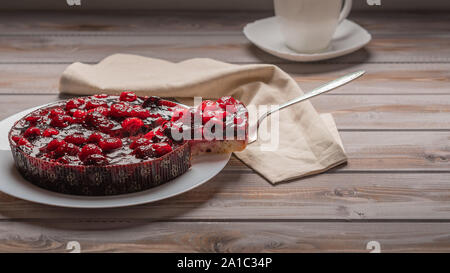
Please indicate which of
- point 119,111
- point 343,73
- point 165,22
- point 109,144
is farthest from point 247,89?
point 165,22

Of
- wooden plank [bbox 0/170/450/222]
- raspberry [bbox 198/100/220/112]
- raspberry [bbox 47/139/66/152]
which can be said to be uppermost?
raspberry [bbox 47/139/66/152]

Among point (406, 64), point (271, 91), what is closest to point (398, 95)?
point (406, 64)

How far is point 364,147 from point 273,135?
0.19m

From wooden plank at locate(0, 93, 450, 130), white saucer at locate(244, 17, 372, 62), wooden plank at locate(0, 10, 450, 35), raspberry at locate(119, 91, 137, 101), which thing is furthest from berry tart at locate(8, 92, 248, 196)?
wooden plank at locate(0, 10, 450, 35)

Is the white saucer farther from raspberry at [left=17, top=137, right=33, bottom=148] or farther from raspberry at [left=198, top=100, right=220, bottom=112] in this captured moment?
raspberry at [left=17, top=137, right=33, bottom=148]

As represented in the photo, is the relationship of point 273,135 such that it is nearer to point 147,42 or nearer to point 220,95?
point 220,95

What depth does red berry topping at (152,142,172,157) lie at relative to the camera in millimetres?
990

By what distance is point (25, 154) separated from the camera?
971mm

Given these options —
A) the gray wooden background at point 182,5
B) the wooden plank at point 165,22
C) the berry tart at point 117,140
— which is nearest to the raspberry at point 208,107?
the berry tart at point 117,140

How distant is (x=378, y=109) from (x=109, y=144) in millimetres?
659

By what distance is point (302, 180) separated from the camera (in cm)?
107

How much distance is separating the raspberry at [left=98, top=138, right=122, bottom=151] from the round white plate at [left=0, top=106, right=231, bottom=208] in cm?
9

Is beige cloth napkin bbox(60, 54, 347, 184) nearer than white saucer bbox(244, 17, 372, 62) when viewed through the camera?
Yes

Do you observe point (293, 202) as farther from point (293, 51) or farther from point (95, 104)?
point (293, 51)
